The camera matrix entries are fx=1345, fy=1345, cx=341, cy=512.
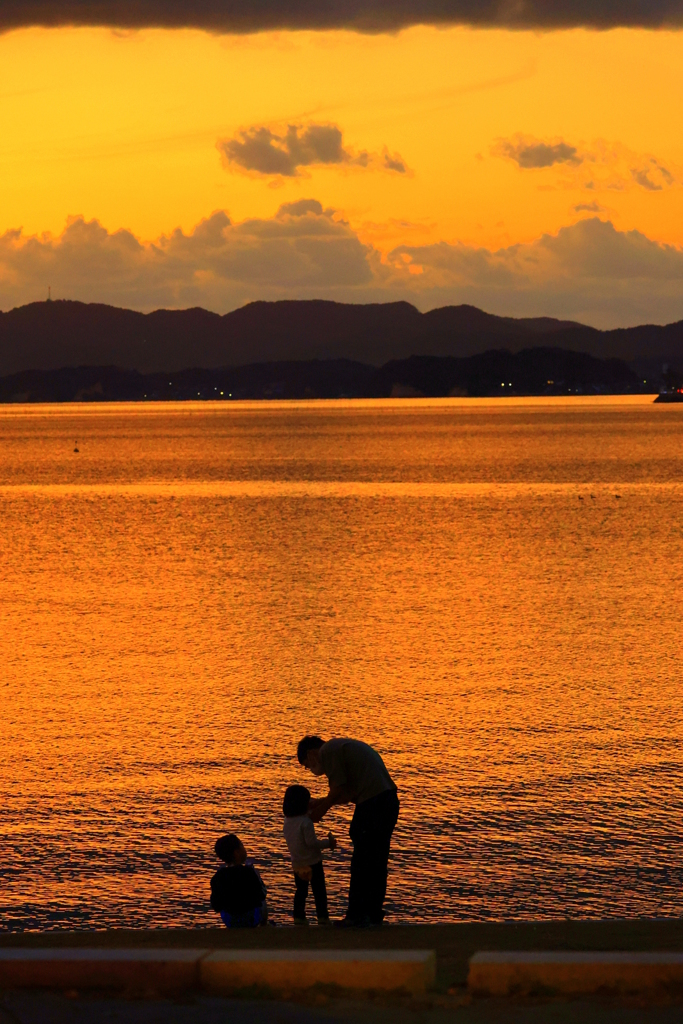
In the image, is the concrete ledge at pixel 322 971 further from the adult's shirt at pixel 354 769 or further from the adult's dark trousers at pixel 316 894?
the adult's dark trousers at pixel 316 894

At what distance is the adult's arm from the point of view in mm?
10953

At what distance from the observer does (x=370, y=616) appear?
35438mm

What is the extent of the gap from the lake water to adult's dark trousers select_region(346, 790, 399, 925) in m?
1.70

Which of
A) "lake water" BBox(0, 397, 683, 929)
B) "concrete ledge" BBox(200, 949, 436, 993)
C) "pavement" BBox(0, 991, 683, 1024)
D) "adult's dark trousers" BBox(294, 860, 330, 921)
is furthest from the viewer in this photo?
"lake water" BBox(0, 397, 683, 929)

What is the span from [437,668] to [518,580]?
54.3ft

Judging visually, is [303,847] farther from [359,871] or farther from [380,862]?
[380,862]

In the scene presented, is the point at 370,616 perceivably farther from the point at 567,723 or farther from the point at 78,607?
the point at 567,723

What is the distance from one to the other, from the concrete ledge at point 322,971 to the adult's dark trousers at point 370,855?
3.13m

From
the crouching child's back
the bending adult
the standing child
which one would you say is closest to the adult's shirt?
the bending adult

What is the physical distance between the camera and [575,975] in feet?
25.5

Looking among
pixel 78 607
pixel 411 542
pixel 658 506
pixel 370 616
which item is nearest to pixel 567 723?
pixel 370 616

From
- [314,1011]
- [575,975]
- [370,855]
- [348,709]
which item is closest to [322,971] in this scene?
[314,1011]

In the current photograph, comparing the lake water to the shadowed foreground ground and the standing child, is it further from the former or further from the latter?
the shadowed foreground ground

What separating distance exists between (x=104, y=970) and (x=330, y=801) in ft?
10.7
